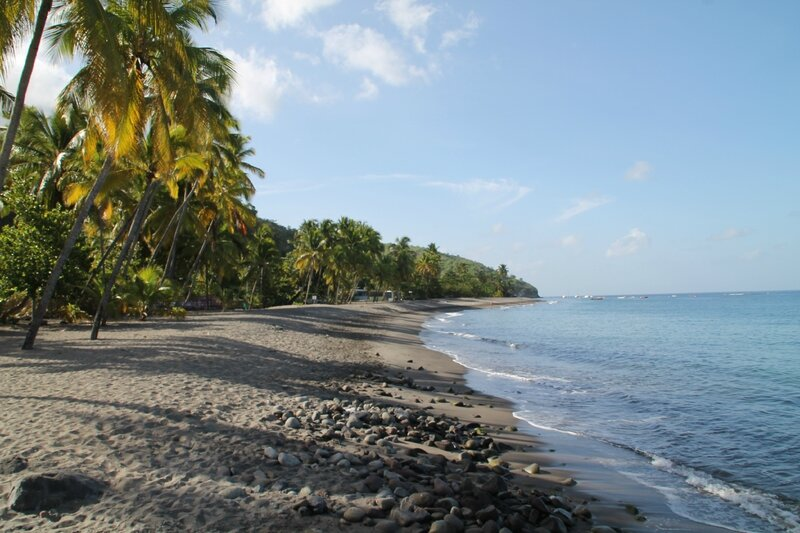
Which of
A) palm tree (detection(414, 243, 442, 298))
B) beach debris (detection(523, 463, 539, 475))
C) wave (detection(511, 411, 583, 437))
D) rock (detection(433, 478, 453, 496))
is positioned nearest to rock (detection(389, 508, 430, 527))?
rock (detection(433, 478, 453, 496))

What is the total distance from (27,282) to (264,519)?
15341mm

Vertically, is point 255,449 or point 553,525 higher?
point 255,449

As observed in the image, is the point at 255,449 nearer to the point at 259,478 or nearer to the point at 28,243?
the point at 259,478

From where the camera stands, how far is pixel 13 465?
14.9ft

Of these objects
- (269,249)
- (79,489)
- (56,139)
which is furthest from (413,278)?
(79,489)

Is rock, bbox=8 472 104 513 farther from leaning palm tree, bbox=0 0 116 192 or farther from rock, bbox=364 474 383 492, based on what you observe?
leaning palm tree, bbox=0 0 116 192

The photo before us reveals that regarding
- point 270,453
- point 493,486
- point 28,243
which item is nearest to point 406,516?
point 493,486

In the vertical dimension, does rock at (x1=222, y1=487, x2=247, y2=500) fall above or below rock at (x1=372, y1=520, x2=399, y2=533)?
above

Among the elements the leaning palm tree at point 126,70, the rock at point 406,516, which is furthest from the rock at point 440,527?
the leaning palm tree at point 126,70

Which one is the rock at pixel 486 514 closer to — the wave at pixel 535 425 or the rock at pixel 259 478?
the rock at pixel 259 478

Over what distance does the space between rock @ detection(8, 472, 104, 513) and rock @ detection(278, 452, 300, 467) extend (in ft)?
5.33

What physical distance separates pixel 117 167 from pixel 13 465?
1600 centimetres

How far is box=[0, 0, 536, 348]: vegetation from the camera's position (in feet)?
31.8

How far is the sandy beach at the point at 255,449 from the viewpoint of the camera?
4168mm
